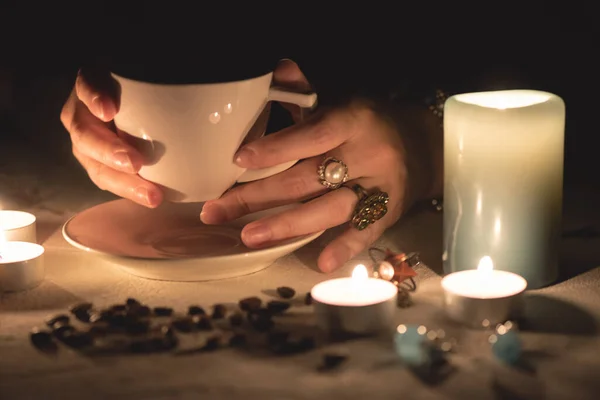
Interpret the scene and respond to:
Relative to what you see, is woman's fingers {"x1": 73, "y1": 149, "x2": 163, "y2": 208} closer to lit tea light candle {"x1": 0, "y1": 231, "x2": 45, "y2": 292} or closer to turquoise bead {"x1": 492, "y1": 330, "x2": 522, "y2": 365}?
lit tea light candle {"x1": 0, "y1": 231, "x2": 45, "y2": 292}

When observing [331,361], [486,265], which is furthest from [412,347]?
[486,265]

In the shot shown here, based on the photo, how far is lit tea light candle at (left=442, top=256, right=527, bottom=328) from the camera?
3.35 feet

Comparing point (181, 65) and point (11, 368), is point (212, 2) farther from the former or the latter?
point (11, 368)

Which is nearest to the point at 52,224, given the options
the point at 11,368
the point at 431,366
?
the point at 11,368

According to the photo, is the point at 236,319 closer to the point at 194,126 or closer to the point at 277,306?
the point at 277,306

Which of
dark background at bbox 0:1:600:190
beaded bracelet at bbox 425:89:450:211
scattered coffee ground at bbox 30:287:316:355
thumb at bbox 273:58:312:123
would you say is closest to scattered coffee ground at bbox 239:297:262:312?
scattered coffee ground at bbox 30:287:316:355

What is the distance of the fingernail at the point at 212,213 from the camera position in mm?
1261

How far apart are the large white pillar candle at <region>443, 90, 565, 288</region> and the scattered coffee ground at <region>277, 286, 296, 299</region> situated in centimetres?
22

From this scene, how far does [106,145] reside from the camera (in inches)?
48.4

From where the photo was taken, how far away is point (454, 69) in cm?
209

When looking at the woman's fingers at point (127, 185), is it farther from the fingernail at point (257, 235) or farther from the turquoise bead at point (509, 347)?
the turquoise bead at point (509, 347)

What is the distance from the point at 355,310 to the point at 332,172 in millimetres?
372

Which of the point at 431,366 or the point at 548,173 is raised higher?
the point at 548,173

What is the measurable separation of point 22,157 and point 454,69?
0.98m
